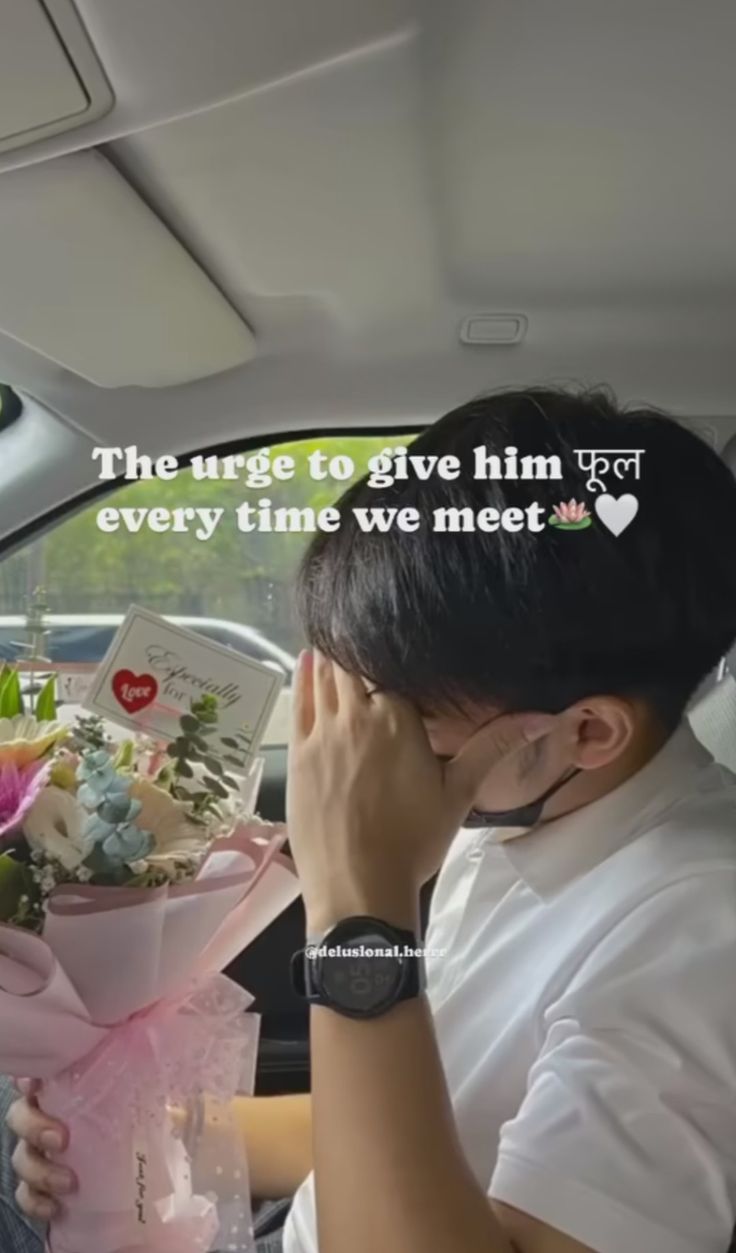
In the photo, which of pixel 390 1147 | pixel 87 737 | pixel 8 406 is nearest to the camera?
pixel 390 1147

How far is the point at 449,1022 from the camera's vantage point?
99cm

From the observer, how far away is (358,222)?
47.3 inches

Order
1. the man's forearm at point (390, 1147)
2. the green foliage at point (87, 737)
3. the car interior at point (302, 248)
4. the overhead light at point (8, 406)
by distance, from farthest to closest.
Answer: the overhead light at point (8, 406), the green foliage at point (87, 737), the car interior at point (302, 248), the man's forearm at point (390, 1147)

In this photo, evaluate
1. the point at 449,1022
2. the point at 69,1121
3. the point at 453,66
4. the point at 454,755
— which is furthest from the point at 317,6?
the point at 69,1121

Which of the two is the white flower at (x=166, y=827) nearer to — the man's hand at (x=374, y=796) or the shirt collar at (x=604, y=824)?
the man's hand at (x=374, y=796)

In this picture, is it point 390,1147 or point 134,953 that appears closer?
point 390,1147

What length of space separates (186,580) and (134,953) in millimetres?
522

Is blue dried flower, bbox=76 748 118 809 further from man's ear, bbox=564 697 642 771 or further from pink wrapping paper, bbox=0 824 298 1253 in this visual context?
man's ear, bbox=564 697 642 771

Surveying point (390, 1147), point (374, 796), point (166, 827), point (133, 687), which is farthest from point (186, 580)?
point (390, 1147)

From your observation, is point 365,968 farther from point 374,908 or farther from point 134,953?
point 134,953

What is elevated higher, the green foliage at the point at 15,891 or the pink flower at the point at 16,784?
the pink flower at the point at 16,784

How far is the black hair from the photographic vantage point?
0.90 m

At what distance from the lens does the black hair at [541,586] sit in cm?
90

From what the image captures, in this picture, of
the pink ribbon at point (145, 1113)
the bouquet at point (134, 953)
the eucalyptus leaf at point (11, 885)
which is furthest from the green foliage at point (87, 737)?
the pink ribbon at point (145, 1113)
